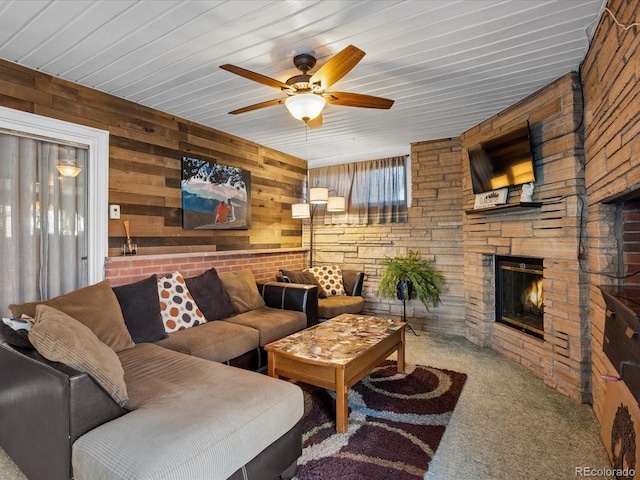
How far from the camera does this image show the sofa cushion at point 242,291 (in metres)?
3.49

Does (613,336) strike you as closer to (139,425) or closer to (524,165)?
(524,165)

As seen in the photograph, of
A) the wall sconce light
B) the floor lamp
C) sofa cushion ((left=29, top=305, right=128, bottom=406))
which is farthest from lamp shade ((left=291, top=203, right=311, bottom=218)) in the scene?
sofa cushion ((left=29, top=305, right=128, bottom=406))

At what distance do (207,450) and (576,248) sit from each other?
2.78 meters

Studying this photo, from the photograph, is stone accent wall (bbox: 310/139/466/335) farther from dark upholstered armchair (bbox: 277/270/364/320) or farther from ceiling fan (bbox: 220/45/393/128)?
ceiling fan (bbox: 220/45/393/128)

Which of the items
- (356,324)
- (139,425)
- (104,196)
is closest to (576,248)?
(356,324)

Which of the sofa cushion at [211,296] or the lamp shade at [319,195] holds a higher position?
the lamp shade at [319,195]

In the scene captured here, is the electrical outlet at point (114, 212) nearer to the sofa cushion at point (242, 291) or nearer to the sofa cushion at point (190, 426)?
the sofa cushion at point (242, 291)

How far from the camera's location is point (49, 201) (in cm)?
270

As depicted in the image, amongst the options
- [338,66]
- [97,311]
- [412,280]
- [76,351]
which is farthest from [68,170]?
[412,280]

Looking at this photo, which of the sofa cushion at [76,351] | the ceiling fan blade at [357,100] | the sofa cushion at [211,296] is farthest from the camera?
the sofa cushion at [211,296]

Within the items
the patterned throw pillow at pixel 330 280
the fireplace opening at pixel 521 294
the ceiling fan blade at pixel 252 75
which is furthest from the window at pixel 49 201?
the fireplace opening at pixel 521 294

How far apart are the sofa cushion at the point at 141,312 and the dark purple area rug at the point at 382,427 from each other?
48.8 inches

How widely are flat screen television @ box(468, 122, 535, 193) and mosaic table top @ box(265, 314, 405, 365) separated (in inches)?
66.8

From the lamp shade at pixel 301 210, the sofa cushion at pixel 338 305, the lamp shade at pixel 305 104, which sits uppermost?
the lamp shade at pixel 305 104
